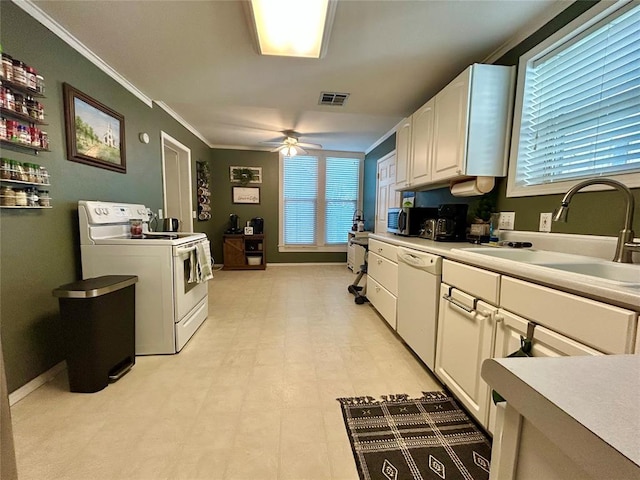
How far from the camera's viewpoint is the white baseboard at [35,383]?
5.05 feet

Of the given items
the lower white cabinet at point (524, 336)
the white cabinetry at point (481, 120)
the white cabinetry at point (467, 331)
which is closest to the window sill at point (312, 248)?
the white cabinetry at point (481, 120)

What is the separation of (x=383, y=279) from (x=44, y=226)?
8.85 feet

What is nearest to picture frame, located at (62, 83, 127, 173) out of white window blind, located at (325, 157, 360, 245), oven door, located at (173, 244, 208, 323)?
oven door, located at (173, 244, 208, 323)

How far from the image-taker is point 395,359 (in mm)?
2127

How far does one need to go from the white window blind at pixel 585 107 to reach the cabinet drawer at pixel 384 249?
1057 millimetres

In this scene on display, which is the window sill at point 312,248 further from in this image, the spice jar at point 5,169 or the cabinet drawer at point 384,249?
the spice jar at point 5,169

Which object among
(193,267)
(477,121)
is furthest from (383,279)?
(193,267)

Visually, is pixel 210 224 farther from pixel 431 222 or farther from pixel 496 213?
pixel 496 213

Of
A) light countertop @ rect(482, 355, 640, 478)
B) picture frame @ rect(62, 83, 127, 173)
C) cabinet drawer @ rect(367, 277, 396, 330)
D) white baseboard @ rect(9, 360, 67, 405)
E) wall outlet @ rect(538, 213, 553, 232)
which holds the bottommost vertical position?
white baseboard @ rect(9, 360, 67, 405)

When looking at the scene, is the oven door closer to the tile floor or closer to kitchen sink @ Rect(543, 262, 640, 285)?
the tile floor

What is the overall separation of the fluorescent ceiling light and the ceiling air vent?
0.75 metres

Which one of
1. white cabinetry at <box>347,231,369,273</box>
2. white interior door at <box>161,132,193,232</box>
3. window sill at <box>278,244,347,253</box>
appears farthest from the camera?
window sill at <box>278,244,347,253</box>

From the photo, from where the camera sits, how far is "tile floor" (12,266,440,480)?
1199 millimetres

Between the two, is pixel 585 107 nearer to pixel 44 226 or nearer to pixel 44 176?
pixel 44 176
